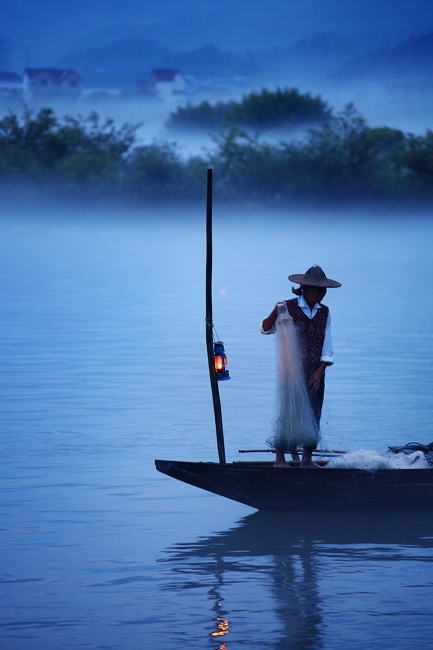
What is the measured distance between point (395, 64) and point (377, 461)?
184 m

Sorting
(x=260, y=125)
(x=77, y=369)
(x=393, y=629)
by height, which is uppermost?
(x=260, y=125)

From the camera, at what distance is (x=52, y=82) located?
159750mm

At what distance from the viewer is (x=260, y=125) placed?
287 feet

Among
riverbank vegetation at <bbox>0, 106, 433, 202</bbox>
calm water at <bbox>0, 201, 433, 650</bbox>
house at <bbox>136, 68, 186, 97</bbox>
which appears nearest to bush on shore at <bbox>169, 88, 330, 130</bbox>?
riverbank vegetation at <bbox>0, 106, 433, 202</bbox>

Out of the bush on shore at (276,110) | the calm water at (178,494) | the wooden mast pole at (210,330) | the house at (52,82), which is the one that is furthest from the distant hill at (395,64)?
the wooden mast pole at (210,330)

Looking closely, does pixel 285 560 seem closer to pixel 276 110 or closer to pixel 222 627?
pixel 222 627

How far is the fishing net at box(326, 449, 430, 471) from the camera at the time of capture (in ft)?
26.1

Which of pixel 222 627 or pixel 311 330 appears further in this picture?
pixel 311 330

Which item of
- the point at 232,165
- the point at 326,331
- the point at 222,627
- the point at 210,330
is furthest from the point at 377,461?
the point at 232,165

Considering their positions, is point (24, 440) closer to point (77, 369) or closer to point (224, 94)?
point (77, 369)

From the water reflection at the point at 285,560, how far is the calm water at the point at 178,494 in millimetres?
16

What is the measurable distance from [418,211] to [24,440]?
53.0 m

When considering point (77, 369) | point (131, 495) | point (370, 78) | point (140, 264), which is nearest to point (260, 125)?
point (140, 264)

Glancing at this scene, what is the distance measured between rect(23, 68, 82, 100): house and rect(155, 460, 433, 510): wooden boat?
15053 centimetres
